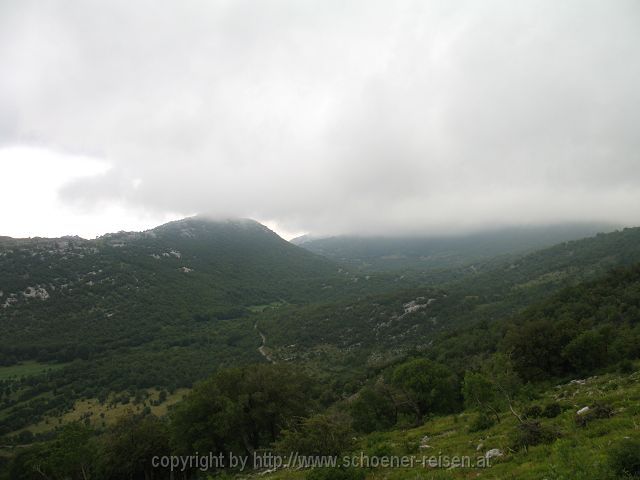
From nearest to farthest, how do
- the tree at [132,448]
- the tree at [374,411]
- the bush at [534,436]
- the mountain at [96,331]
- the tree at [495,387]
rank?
the bush at [534,436] < the tree at [495,387] < the tree at [132,448] < the tree at [374,411] < the mountain at [96,331]

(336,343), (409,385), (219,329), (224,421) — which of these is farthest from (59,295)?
(409,385)

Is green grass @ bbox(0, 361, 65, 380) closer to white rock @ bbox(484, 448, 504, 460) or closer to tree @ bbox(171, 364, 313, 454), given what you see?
tree @ bbox(171, 364, 313, 454)

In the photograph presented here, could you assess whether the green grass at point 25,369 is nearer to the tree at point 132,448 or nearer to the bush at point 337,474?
the tree at point 132,448

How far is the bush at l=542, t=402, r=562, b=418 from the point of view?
20344 mm

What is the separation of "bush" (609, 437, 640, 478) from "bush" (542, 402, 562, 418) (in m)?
11.9

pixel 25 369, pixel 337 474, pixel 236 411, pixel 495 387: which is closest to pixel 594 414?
pixel 337 474

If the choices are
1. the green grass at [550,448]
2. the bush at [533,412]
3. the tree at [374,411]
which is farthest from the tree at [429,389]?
the bush at [533,412]

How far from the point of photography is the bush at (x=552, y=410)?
66.7 feet

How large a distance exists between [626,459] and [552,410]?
12.6 metres

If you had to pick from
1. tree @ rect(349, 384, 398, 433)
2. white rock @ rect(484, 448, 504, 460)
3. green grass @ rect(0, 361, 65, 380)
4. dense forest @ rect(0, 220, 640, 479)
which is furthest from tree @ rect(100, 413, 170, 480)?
green grass @ rect(0, 361, 65, 380)

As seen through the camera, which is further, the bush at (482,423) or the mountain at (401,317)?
the mountain at (401,317)

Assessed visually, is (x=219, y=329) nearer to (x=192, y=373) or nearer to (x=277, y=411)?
(x=192, y=373)

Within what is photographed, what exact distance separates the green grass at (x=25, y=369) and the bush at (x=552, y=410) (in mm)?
159389

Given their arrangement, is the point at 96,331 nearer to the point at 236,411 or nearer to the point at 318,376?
the point at 318,376
